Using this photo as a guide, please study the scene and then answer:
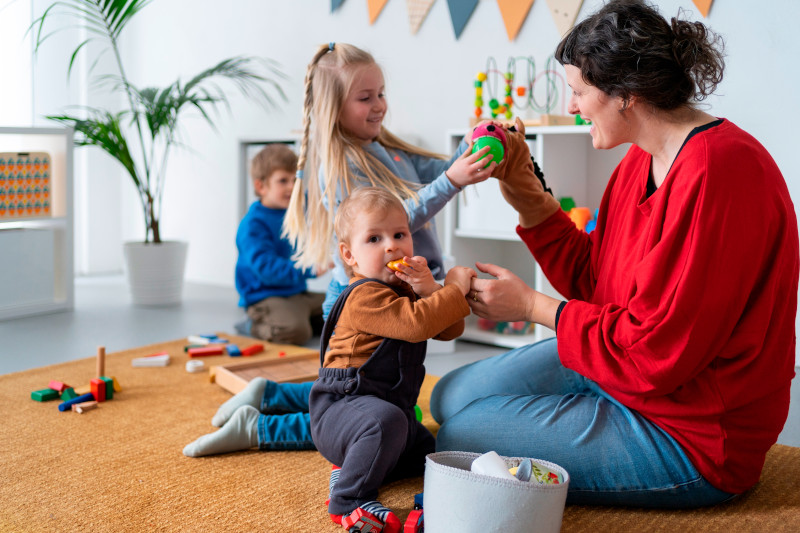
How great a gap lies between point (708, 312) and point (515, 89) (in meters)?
2.19

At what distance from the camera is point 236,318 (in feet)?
11.9

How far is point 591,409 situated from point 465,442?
0.84ft

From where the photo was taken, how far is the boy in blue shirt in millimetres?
3271

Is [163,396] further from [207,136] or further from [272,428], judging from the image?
[207,136]

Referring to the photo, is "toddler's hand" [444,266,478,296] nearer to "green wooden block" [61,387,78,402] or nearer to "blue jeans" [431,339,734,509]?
"blue jeans" [431,339,734,509]

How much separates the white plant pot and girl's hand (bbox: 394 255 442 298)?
2597 millimetres

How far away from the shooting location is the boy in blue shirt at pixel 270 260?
3.27 meters

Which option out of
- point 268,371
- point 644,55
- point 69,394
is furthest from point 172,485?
point 644,55

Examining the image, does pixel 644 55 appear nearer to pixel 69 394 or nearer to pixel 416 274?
pixel 416 274

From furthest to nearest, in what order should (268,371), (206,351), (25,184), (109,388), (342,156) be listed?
(25,184) → (206,351) → (268,371) → (109,388) → (342,156)

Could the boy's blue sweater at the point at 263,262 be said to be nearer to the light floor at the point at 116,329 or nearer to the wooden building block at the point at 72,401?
the light floor at the point at 116,329

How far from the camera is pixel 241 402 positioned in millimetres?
2018

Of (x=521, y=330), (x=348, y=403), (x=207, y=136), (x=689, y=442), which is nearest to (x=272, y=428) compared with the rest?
A: (x=348, y=403)

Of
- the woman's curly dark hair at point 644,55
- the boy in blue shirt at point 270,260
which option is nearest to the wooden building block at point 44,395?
the boy in blue shirt at point 270,260
